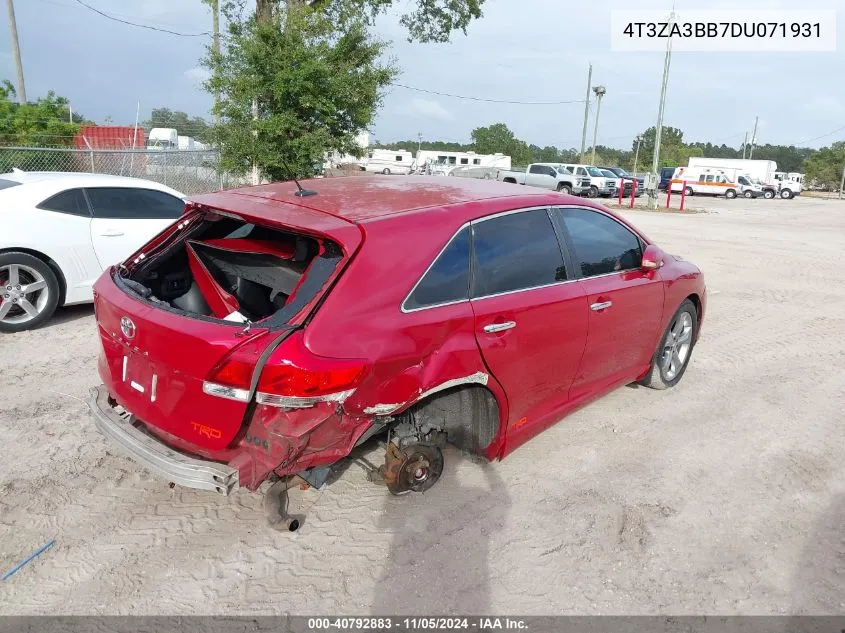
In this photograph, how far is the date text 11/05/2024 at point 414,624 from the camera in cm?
263

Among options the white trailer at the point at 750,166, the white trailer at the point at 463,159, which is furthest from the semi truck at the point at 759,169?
the white trailer at the point at 463,159

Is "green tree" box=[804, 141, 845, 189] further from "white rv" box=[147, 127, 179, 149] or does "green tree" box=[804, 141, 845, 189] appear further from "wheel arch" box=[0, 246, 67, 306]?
"wheel arch" box=[0, 246, 67, 306]

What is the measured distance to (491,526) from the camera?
130 inches

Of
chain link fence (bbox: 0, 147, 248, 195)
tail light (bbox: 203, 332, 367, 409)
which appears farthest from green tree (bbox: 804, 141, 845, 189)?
tail light (bbox: 203, 332, 367, 409)

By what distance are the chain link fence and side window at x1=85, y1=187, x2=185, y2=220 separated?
278 inches

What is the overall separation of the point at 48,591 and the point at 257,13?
16393mm

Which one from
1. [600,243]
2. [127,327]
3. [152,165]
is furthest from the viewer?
[152,165]

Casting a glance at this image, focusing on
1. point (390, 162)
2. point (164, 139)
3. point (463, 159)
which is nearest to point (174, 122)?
point (164, 139)

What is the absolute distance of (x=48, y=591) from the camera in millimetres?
2736

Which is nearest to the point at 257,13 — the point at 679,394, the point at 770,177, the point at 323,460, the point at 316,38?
the point at 316,38

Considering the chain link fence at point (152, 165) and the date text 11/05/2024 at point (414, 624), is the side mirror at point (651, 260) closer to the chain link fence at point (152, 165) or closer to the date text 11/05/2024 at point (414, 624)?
the date text 11/05/2024 at point (414, 624)

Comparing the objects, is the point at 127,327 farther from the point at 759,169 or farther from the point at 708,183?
the point at 759,169

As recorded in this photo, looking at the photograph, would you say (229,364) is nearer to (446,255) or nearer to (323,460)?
(323,460)

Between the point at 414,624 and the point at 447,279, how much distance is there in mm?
1524
